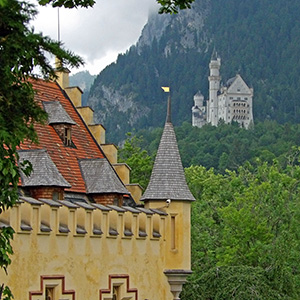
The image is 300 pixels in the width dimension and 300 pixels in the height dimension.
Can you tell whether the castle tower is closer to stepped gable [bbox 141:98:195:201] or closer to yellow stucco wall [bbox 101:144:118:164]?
stepped gable [bbox 141:98:195:201]

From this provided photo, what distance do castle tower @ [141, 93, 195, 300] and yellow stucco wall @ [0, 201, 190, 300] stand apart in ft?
0.10

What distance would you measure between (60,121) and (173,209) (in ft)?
12.0

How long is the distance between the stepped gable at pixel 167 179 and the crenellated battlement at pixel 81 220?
A: 2.12 feet

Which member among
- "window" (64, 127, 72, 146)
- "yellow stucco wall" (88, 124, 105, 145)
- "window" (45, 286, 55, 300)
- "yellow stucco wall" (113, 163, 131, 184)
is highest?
"yellow stucco wall" (88, 124, 105, 145)

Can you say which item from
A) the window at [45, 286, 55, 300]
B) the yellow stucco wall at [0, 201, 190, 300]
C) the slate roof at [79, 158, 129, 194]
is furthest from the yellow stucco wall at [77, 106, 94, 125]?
the window at [45, 286, 55, 300]

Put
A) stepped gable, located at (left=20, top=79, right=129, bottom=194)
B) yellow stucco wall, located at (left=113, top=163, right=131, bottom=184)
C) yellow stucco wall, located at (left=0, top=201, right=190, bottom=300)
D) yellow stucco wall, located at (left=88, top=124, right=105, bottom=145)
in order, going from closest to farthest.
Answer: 1. yellow stucco wall, located at (left=0, top=201, right=190, bottom=300)
2. stepped gable, located at (left=20, top=79, right=129, bottom=194)
3. yellow stucco wall, located at (left=113, top=163, right=131, bottom=184)
4. yellow stucco wall, located at (left=88, top=124, right=105, bottom=145)

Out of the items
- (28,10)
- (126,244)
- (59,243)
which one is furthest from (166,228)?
(28,10)

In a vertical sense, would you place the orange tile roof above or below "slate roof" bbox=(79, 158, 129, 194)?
above

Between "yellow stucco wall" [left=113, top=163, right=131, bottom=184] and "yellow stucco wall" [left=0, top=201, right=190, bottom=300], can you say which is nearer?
"yellow stucco wall" [left=0, top=201, right=190, bottom=300]

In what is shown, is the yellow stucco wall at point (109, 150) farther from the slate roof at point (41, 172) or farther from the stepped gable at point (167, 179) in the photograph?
the slate roof at point (41, 172)

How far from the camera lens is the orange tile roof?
1160 inches

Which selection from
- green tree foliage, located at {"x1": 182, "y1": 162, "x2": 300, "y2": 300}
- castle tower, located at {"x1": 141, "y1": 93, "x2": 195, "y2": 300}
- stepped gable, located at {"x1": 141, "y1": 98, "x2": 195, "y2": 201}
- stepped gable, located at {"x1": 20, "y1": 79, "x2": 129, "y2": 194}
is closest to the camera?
stepped gable, located at {"x1": 20, "y1": 79, "x2": 129, "y2": 194}

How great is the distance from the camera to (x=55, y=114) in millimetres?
30609

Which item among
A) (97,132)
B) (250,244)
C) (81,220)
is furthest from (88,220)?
(250,244)
